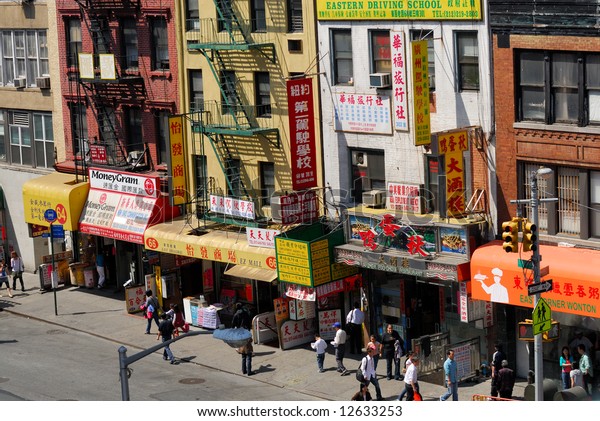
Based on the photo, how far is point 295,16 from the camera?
4750cm

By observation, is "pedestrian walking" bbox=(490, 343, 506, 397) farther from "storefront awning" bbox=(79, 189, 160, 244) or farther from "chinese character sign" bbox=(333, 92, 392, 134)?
"storefront awning" bbox=(79, 189, 160, 244)

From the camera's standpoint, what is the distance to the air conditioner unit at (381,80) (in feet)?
145

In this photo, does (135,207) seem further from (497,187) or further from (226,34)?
(497,187)

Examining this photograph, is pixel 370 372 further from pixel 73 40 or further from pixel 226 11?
pixel 73 40

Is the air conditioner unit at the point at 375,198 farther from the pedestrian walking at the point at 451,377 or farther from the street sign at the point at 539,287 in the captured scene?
Result: the street sign at the point at 539,287

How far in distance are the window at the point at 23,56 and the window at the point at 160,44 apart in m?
8.50

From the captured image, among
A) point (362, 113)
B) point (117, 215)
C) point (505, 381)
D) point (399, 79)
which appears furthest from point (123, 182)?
point (505, 381)

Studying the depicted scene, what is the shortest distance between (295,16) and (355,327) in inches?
457

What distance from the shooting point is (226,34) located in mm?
49906

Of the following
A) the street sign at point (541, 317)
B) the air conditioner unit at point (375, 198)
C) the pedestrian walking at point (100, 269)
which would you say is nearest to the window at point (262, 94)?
the air conditioner unit at point (375, 198)

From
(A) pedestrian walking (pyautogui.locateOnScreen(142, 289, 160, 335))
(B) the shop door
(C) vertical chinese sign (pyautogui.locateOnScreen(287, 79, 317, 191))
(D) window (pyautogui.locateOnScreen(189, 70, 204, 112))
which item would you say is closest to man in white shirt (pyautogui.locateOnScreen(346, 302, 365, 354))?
(B) the shop door
